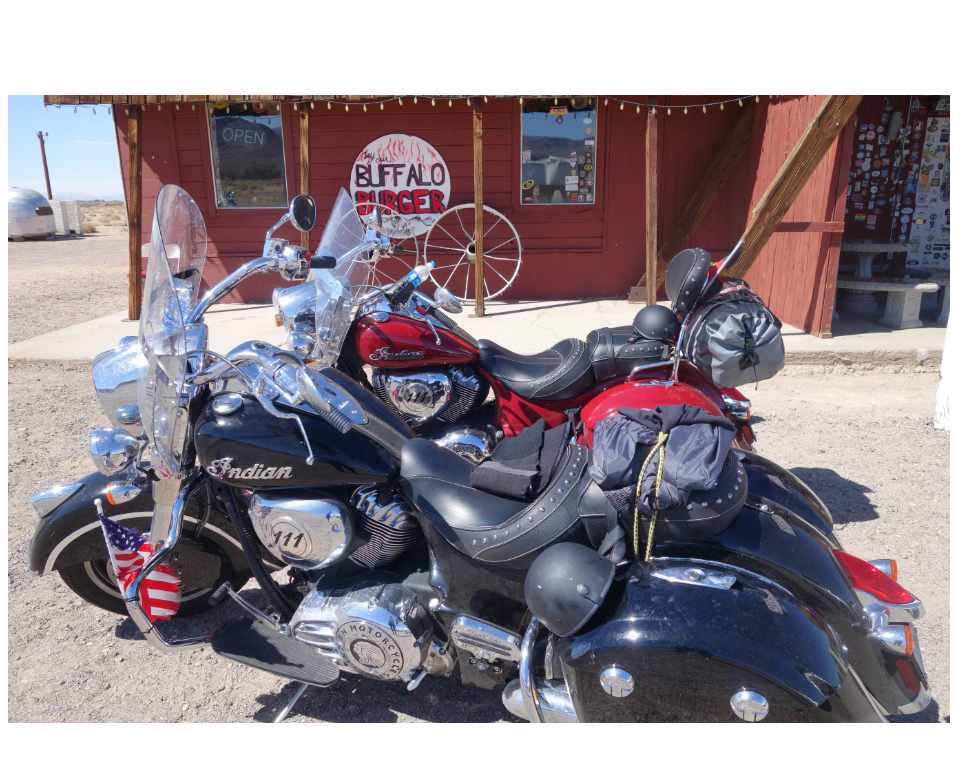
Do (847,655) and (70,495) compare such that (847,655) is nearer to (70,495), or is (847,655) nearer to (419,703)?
(419,703)

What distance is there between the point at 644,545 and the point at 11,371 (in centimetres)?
612

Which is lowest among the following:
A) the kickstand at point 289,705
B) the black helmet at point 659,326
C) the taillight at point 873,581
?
the kickstand at point 289,705

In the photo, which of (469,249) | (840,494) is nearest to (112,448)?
(840,494)

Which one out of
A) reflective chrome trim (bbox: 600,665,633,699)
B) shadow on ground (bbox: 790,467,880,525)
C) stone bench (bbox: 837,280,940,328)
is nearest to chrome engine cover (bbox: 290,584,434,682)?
reflective chrome trim (bbox: 600,665,633,699)

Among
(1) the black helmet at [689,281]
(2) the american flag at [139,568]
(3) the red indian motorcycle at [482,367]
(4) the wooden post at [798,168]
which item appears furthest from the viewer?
(4) the wooden post at [798,168]

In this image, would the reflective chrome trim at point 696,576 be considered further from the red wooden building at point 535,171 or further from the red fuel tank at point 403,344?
the red wooden building at point 535,171

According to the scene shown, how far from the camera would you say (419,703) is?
7.32 feet

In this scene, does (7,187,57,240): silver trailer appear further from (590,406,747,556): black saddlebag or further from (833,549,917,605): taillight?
(833,549,917,605): taillight

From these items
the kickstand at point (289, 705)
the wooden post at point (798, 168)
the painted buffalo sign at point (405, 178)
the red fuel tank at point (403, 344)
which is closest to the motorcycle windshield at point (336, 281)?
the red fuel tank at point (403, 344)

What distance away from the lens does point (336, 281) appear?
2.72 meters

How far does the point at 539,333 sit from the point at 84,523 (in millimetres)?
4610

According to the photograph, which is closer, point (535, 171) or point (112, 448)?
point (112, 448)

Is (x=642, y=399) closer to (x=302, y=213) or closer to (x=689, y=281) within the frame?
(x=689, y=281)

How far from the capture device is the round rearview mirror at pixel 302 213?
2.21 meters
